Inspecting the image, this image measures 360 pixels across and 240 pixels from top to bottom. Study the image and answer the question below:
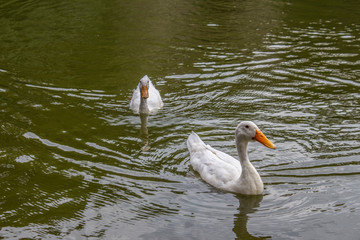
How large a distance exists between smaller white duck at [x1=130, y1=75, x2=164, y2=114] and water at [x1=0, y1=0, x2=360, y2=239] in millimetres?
232

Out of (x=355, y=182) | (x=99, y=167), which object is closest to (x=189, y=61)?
(x=99, y=167)

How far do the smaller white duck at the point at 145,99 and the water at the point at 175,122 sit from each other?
232 millimetres

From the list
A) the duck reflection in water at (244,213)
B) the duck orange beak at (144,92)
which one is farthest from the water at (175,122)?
the duck orange beak at (144,92)

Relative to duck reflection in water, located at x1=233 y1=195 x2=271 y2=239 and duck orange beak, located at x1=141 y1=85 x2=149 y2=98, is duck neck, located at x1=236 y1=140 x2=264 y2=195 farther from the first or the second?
duck orange beak, located at x1=141 y1=85 x2=149 y2=98

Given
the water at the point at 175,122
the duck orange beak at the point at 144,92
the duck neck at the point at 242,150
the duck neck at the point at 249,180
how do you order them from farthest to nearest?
1. the duck orange beak at the point at 144,92
2. the duck neck at the point at 242,150
3. the duck neck at the point at 249,180
4. the water at the point at 175,122

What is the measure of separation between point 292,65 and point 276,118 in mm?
3694

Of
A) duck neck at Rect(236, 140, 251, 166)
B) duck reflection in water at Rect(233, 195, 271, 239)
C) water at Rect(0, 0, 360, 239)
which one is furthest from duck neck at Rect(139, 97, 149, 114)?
duck reflection in water at Rect(233, 195, 271, 239)

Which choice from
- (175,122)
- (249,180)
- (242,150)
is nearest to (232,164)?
(242,150)

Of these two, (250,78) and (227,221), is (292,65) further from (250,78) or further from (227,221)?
(227,221)

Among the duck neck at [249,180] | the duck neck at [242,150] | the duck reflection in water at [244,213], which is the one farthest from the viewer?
the duck neck at [242,150]

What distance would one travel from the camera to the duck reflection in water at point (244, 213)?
23.3ft

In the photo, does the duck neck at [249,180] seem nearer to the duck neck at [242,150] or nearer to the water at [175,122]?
the duck neck at [242,150]

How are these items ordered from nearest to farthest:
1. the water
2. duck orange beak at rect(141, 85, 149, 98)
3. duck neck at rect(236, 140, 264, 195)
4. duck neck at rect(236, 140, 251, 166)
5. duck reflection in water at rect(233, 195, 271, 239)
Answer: duck reflection in water at rect(233, 195, 271, 239) → the water → duck neck at rect(236, 140, 264, 195) → duck neck at rect(236, 140, 251, 166) → duck orange beak at rect(141, 85, 149, 98)

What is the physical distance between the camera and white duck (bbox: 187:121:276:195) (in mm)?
7996
